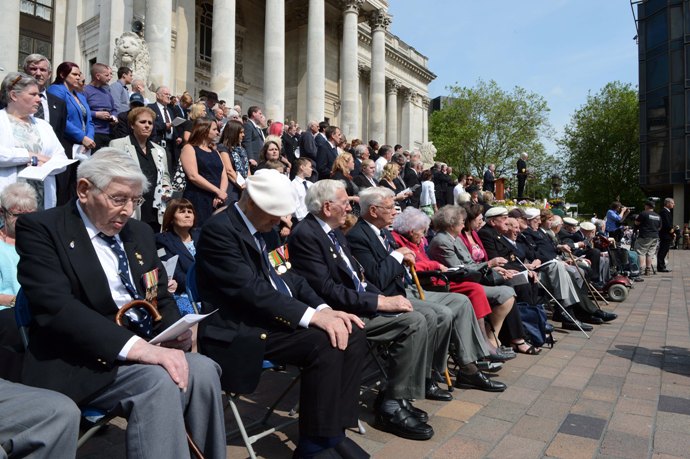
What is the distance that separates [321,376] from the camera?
9.53 feet

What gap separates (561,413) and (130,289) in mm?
3408

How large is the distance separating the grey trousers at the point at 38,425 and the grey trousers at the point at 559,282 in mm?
6852

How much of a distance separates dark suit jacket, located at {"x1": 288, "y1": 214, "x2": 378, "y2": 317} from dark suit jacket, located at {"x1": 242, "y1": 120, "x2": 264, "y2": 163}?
675cm

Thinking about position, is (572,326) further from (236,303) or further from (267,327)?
(236,303)

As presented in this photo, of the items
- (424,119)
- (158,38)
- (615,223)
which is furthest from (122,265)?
(424,119)

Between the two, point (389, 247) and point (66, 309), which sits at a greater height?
point (389, 247)

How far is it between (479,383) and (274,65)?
17.9 meters

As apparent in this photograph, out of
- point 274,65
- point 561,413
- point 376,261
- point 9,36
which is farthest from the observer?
point 274,65

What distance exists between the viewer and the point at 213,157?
20.8 feet

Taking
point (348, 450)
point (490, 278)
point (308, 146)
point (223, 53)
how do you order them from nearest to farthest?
point (348, 450) < point (490, 278) < point (308, 146) < point (223, 53)

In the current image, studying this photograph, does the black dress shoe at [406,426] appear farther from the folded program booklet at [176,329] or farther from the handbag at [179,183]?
the handbag at [179,183]

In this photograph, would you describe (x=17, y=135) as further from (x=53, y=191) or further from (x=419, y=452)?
(x=419, y=452)

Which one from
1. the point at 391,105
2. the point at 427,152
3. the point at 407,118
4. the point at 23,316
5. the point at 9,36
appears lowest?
the point at 23,316

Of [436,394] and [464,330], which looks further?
[464,330]
